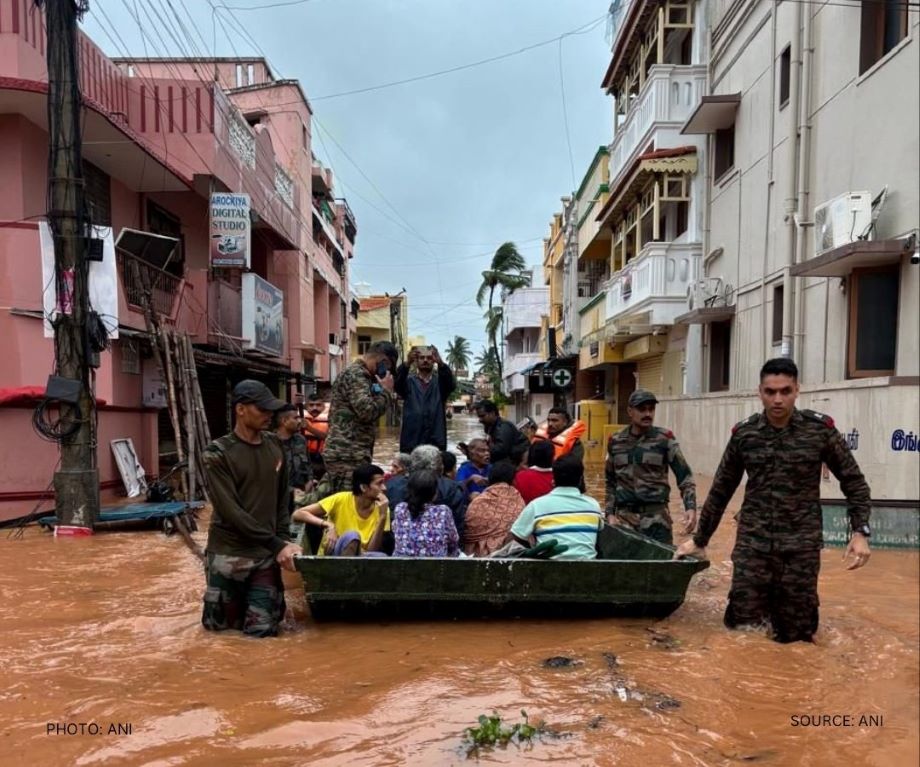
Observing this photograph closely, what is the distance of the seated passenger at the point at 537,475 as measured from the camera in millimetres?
5945

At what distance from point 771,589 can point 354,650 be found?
2.56 m

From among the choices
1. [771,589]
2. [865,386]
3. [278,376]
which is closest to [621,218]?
[278,376]

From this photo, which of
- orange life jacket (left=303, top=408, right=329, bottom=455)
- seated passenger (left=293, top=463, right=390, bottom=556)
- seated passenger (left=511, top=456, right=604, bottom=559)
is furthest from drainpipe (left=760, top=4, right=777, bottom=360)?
seated passenger (left=293, top=463, right=390, bottom=556)

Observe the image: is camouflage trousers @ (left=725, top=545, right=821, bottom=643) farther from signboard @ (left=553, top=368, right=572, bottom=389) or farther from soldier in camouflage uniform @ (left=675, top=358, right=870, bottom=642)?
signboard @ (left=553, top=368, right=572, bottom=389)

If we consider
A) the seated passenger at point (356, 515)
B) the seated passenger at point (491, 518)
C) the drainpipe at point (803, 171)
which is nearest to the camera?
the seated passenger at point (356, 515)

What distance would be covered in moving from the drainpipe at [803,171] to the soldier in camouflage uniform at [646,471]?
5.09 meters

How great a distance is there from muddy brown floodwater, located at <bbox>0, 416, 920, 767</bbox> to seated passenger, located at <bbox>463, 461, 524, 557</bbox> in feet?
2.41

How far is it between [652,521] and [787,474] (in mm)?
1879

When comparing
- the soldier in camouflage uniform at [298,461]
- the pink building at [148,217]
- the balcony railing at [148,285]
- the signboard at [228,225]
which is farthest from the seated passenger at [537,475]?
the signboard at [228,225]

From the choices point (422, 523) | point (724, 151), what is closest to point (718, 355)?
point (724, 151)

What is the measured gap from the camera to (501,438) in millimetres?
7027

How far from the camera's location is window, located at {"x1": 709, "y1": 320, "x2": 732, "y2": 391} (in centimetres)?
1314

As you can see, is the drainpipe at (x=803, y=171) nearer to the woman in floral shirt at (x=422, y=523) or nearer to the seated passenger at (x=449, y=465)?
the seated passenger at (x=449, y=465)

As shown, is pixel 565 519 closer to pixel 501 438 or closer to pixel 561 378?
pixel 501 438
